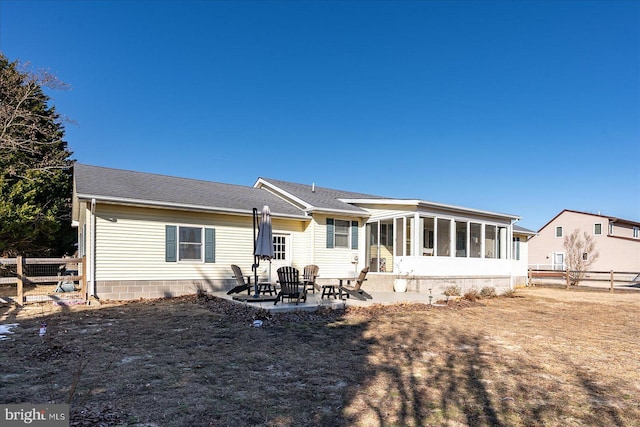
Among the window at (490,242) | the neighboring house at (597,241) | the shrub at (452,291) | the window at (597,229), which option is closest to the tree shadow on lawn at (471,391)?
the shrub at (452,291)

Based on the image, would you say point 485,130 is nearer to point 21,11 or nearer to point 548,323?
point 548,323

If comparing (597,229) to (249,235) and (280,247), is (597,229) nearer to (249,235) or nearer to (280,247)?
(280,247)

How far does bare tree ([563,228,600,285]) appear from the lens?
30016 millimetres

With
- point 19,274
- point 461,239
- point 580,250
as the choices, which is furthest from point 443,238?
point 580,250

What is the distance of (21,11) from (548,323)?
61.2 ft

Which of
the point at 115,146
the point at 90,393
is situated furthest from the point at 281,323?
the point at 115,146

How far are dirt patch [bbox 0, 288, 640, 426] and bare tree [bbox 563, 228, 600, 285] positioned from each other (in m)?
24.2

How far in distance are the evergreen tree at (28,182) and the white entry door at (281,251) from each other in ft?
35.6

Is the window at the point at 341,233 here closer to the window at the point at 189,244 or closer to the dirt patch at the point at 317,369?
the window at the point at 189,244

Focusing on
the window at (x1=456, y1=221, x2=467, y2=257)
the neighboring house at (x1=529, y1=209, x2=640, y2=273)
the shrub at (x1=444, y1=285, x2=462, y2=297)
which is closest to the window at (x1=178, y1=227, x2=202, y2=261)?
the shrub at (x1=444, y1=285, x2=462, y2=297)

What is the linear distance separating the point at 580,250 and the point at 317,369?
33.2m

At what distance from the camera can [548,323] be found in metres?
9.52

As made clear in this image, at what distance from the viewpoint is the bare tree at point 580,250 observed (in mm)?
30016

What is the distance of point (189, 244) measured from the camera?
42.8ft
